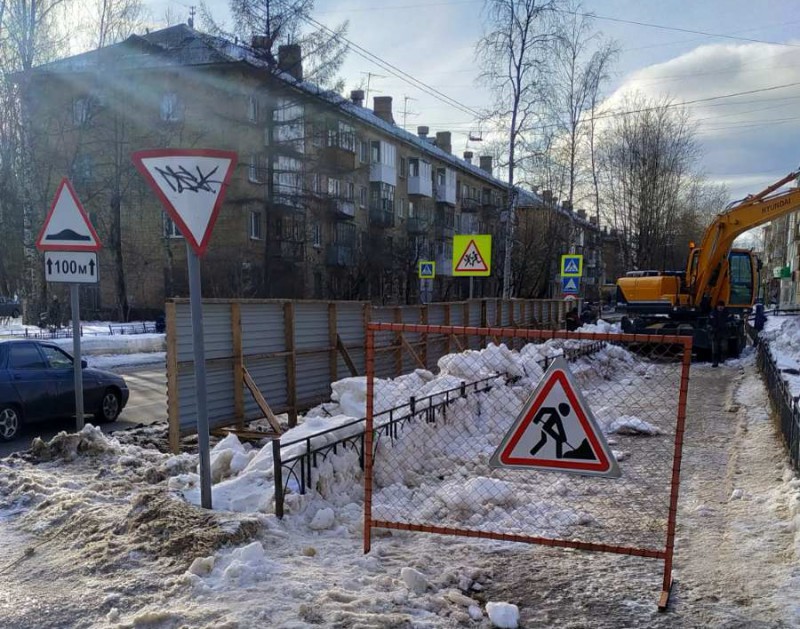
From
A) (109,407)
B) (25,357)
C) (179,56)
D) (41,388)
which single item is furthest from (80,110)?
(41,388)

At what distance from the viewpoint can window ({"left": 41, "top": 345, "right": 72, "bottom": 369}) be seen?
390 inches

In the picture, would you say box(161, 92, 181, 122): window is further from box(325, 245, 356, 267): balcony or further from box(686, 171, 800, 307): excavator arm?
box(686, 171, 800, 307): excavator arm

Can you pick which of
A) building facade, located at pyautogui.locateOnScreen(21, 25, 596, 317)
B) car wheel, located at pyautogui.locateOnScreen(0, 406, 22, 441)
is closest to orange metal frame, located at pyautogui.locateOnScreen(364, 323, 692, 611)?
car wheel, located at pyautogui.locateOnScreen(0, 406, 22, 441)

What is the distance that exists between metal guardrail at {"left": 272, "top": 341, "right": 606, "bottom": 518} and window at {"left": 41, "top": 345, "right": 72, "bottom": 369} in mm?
5804

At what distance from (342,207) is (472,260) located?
983 inches

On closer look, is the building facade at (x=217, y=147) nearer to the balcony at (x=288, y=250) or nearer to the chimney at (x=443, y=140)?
the balcony at (x=288, y=250)

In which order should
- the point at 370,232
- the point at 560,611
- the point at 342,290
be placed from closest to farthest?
the point at 560,611, the point at 342,290, the point at 370,232

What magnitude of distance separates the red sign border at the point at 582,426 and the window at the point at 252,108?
2539 cm

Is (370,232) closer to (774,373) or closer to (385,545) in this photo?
(774,373)

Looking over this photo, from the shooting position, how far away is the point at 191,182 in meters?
4.70

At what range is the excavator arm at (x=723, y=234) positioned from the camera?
17922 millimetres

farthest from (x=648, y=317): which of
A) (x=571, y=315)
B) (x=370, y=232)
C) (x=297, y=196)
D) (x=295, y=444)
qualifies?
(x=370, y=232)

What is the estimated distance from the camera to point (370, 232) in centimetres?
3725

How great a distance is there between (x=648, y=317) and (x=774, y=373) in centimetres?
986
